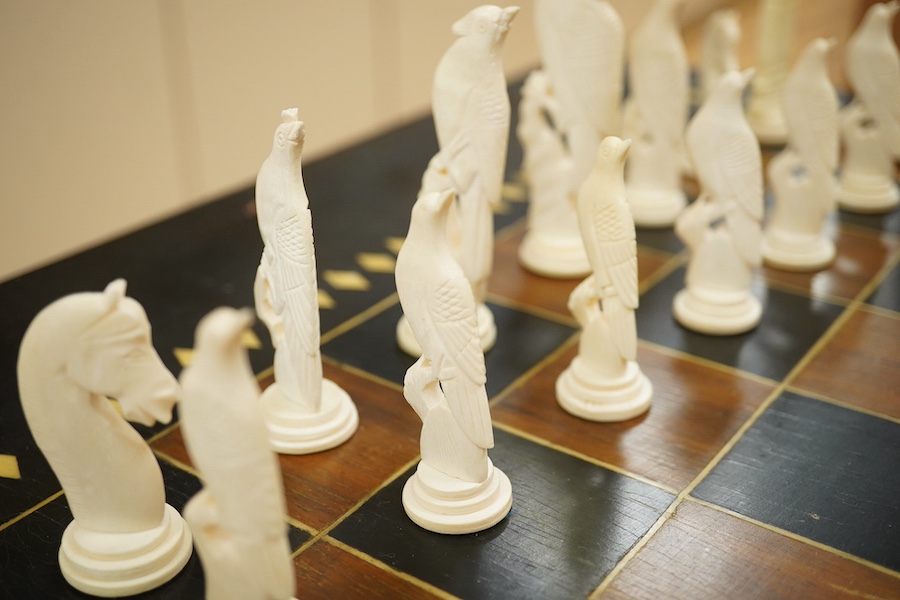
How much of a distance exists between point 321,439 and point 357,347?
587 mm

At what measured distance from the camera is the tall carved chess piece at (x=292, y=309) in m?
2.47

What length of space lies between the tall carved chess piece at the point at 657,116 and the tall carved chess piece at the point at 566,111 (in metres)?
0.30

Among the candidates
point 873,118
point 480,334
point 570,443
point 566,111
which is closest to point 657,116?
point 566,111

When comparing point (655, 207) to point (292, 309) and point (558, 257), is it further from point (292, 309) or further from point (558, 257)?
point (292, 309)

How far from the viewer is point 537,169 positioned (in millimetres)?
3709

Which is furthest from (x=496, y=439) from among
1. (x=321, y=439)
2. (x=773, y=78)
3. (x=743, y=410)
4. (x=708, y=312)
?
(x=773, y=78)

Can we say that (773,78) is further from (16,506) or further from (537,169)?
(16,506)

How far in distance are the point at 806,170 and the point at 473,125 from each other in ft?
4.70

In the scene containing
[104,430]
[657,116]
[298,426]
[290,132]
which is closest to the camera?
[104,430]

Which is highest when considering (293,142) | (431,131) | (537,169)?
(293,142)

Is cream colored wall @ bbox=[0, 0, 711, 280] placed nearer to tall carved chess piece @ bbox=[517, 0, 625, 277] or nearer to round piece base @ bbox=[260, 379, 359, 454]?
tall carved chess piece @ bbox=[517, 0, 625, 277]

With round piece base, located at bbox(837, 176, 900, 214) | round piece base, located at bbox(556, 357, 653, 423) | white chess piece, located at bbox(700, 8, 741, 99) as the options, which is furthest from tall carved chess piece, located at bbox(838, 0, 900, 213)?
round piece base, located at bbox(556, 357, 653, 423)

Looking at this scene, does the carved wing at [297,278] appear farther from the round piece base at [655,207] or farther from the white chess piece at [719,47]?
the white chess piece at [719,47]

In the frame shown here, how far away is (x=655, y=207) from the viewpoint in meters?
4.11
